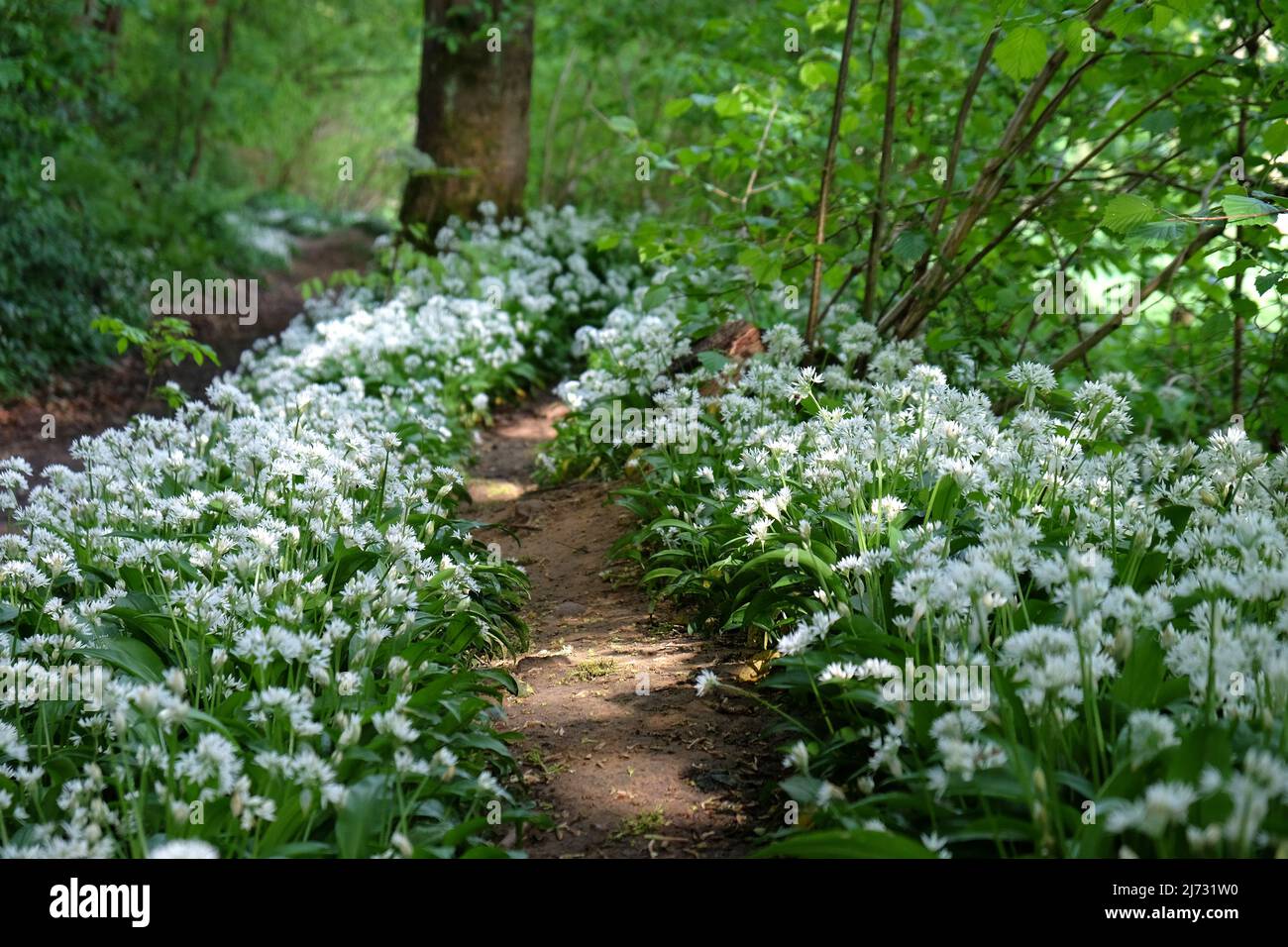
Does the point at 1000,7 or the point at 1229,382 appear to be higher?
the point at 1000,7

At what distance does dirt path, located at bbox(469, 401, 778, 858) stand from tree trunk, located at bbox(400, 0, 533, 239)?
23.7 feet

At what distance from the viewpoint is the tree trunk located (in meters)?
11.1

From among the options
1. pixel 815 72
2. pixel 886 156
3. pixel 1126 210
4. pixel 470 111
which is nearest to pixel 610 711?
pixel 1126 210

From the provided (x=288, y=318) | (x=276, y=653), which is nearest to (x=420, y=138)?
(x=288, y=318)

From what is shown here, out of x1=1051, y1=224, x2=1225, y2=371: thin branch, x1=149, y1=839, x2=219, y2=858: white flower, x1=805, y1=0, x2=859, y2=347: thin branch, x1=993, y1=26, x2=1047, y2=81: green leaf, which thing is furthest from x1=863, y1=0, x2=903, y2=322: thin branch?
x1=149, y1=839, x2=219, y2=858: white flower

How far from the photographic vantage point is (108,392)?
9977mm

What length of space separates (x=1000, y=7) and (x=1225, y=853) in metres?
3.22

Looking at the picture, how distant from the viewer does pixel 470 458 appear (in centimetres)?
709

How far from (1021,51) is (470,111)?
27.2ft

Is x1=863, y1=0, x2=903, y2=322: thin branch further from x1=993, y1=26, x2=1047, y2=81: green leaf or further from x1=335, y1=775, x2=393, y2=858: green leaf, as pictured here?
x1=335, y1=775, x2=393, y2=858: green leaf

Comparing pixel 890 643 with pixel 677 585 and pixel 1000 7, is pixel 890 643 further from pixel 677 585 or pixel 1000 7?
pixel 1000 7

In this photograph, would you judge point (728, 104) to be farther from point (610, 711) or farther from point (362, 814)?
point (362, 814)

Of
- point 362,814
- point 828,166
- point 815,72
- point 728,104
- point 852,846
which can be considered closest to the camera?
point 852,846

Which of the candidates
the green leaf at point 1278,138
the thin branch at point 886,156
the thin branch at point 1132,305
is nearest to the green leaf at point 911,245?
the thin branch at point 886,156
